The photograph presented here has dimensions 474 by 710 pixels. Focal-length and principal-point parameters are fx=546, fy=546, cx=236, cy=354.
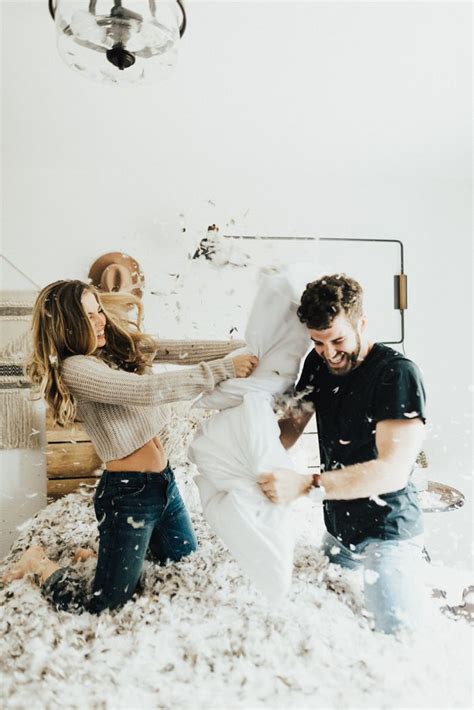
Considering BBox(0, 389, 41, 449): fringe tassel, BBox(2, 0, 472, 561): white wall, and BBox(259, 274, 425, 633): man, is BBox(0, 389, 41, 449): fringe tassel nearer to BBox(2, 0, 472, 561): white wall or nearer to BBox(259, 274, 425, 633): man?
BBox(2, 0, 472, 561): white wall

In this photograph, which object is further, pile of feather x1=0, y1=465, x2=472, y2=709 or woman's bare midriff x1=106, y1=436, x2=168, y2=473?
woman's bare midriff x1=106, y1=436, x2=168, y2=473

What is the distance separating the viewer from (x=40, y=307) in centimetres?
99

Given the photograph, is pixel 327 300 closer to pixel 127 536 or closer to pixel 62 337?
pixel 62 337

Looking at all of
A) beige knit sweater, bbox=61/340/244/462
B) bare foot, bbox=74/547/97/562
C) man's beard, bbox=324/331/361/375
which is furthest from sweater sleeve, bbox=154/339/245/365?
bare foot, bbox=74/547/97/562

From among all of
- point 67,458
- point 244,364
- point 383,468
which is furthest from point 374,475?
point 67,458

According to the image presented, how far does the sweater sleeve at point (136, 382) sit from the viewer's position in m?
0.95

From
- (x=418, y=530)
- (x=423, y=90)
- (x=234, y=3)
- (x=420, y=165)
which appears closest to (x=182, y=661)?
(x=418, y=530)

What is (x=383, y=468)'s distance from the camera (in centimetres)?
88

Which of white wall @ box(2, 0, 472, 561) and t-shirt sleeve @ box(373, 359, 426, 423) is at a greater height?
white wall @ box(2, 0, 472, 561)

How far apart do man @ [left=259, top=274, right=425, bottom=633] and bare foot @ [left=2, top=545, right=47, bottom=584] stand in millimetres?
577

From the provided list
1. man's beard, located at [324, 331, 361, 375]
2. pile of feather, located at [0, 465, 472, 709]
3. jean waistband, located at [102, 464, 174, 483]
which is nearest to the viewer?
pile of feather, located at [0, 465, 472, 709]

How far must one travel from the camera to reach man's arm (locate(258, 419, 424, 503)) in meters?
0.88

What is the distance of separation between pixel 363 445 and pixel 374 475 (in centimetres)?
5

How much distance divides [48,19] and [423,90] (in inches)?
38.3
